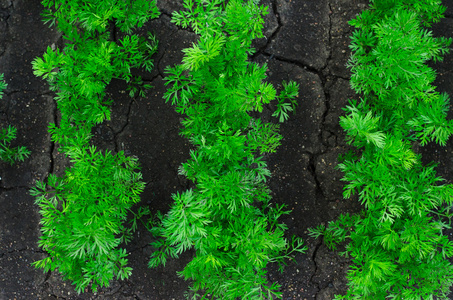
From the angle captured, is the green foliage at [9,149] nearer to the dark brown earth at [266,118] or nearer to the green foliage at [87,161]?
the dark brown earth at [266,118]

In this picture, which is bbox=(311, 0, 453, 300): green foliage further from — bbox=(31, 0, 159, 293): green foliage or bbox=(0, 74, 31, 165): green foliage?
bbox=(0, 74, 31, 165): green foliage

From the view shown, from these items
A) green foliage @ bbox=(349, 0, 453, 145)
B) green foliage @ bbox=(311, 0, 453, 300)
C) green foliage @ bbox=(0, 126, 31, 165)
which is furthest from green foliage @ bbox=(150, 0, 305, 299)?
green foliage @ bbox=(0, 126, 31, 165)

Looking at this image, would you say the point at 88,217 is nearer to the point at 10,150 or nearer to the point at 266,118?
the point at 10,150

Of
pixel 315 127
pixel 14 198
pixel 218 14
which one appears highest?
pixel 218 14

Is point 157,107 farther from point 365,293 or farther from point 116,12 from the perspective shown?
point 365,293

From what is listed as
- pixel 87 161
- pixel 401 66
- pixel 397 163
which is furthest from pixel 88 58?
pixel 397 163

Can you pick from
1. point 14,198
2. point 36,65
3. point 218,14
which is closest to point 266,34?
point 218,14
